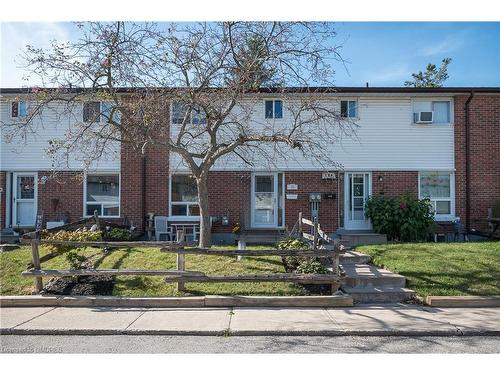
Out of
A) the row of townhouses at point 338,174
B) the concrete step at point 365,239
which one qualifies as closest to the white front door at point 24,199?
the row of townhouses at point 338,174

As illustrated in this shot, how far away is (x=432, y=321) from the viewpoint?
6824 millimetres

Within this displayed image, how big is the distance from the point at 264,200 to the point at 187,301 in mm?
7756

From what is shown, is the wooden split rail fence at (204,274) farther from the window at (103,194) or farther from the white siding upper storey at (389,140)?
the white siding upper storey at (389,140)

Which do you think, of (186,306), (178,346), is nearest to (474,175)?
(186,306)

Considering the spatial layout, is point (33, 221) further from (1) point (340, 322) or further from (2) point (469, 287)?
(2) point (469, 287)

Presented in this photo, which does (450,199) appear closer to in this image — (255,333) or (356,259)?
(356,259)

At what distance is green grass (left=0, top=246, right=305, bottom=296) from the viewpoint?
328 inches

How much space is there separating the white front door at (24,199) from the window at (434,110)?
46.4 ft

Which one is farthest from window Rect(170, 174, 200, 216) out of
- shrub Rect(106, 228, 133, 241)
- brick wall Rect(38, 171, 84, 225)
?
brick wall Rect(38, 171, 84, 225)

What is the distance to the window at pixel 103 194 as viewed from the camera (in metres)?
15.2

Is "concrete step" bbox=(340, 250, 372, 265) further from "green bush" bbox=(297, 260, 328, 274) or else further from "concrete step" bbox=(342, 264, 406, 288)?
"green bush" bbox=(297, 260, 328, 274)

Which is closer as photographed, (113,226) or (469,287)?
(469,287)

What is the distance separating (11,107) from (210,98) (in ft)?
30.6

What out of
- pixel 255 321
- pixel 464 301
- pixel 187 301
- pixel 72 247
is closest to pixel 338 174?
pixel 464 301
